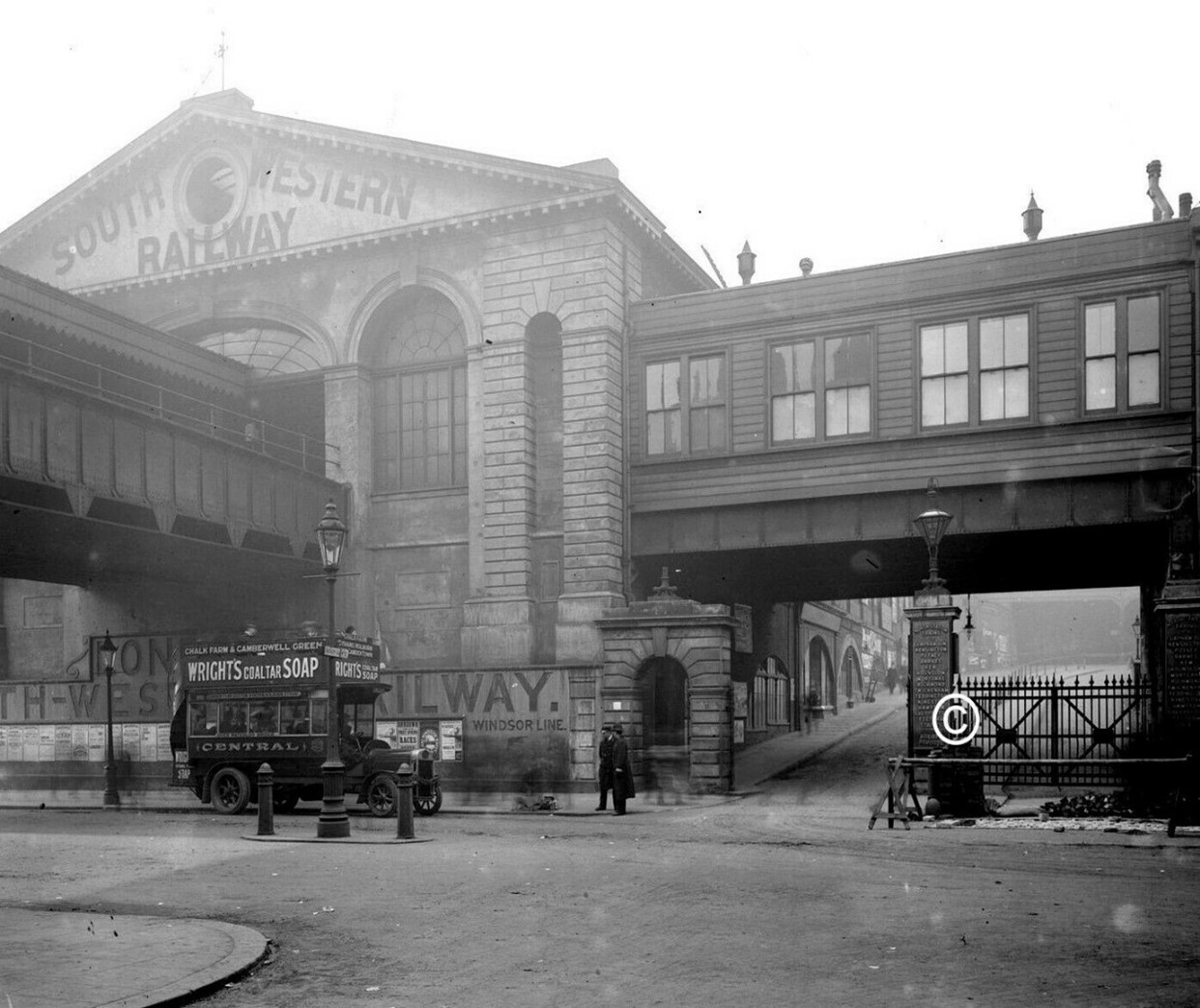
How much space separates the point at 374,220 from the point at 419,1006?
29518mm

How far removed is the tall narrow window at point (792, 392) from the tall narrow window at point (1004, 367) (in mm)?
3777

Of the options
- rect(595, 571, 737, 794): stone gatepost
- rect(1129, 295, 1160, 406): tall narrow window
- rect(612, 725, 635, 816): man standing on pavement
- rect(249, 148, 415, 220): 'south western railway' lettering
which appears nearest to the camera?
rect(612, 725, 635, 816): man standing on pavement

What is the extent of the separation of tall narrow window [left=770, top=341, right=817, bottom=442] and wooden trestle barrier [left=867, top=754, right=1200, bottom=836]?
1016 cm

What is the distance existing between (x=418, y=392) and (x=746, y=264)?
377 inches

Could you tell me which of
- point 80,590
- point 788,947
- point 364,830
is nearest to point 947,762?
point 364,830

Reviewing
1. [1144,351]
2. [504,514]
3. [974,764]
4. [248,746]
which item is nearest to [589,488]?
[504,514]

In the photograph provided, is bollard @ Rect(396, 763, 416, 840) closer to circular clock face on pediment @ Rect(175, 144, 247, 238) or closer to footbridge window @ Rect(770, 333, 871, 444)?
footbridge window @ Rect(770, 333, 871, 444)

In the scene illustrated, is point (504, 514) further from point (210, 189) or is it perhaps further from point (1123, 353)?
point (1123, 353)

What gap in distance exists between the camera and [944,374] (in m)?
29.1

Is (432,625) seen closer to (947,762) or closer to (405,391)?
(405,391)

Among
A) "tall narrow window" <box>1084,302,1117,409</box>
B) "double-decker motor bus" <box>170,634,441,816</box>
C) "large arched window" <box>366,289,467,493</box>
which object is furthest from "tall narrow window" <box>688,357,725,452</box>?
"double-decker motor bus" <box>170,634,441,816</box>

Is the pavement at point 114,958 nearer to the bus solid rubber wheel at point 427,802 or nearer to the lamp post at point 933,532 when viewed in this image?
the bus solid rubber wheel at point 427,802

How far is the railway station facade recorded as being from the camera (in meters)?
27.7

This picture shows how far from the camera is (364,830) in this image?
69.4ft
